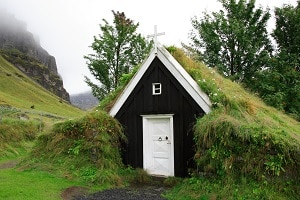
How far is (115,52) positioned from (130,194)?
49.7ft

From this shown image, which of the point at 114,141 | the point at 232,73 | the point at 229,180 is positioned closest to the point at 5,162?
the point at 114,141

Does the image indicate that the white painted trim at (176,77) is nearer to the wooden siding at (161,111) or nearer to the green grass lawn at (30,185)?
the wooden siding at (161,111)

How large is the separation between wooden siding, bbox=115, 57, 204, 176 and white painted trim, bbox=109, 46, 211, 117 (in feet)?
0.50

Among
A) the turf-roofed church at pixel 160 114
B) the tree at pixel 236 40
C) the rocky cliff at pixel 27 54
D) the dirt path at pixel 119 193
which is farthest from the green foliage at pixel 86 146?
the rocky cliff at pixel 27 54

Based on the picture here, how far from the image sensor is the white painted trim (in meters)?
11.4

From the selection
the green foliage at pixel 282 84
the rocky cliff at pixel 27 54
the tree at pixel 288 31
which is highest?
the rocky cliff at pixel 27 54

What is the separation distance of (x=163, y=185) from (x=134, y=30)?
51.6ft

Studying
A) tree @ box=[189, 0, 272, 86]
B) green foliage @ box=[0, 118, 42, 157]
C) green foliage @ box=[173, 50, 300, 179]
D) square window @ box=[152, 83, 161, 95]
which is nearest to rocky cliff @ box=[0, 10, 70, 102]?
green foliage @ box=[0, 118, 42, 157]

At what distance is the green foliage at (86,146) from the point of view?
39.1 feet

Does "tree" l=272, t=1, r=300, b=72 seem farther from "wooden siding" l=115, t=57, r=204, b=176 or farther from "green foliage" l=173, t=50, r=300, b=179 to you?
"green foliage" l=173, t=50, r=300, b=179

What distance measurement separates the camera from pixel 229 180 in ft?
29.2

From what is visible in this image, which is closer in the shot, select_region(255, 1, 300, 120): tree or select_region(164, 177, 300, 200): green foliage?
select_region(164, 177, 300, 200): green foliage

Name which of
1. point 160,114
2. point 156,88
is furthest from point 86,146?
point 156,88

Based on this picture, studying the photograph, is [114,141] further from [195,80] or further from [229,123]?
[229,123]
